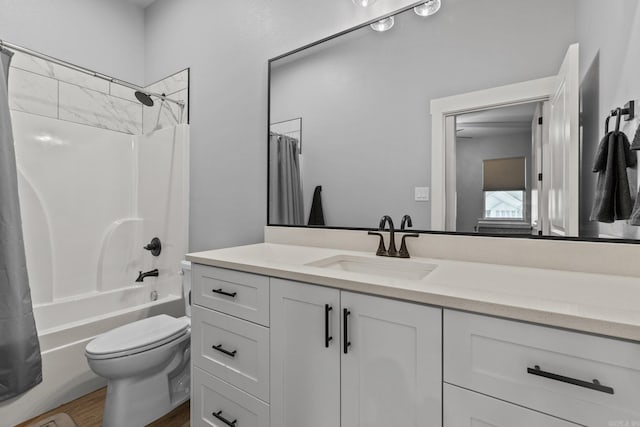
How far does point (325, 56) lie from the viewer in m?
1.64

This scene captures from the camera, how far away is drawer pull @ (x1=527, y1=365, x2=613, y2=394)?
0.60 metres

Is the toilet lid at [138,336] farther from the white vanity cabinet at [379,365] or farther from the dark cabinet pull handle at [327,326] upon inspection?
the dark cabinet pull handle at [327,326]

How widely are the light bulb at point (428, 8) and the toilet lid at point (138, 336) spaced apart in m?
1.94

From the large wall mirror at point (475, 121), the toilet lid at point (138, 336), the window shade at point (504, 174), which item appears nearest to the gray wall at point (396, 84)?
the large wall mirror at point (475, 121)

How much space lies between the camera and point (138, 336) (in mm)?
1535

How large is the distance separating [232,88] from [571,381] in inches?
84.9

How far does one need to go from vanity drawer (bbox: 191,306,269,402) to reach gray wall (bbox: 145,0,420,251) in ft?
2.38

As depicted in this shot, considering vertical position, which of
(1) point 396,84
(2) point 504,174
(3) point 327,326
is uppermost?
(1) point 396,84

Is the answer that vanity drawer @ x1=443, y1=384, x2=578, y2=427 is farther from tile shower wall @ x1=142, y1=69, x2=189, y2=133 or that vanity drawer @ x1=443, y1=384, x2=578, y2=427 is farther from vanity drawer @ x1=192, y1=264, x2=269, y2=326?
tile shower wall @ x1=142, y1=69, x2=189, y2=133

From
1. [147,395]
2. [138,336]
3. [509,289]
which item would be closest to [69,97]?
[138,336]

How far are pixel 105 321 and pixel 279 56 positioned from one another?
1.94 meters

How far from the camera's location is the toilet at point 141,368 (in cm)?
140

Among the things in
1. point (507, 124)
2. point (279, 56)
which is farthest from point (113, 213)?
point (507, 124)

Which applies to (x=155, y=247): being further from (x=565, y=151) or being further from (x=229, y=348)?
(x=565, y=151)
